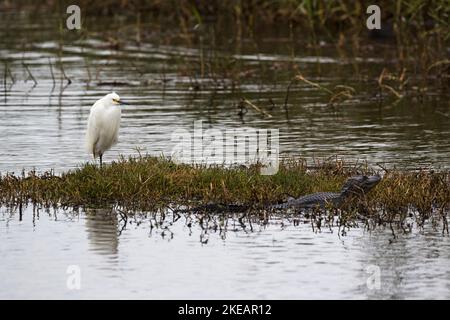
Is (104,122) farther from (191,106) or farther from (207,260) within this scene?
(191,106)

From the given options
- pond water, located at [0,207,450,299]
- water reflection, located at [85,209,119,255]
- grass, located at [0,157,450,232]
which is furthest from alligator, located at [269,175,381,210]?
water reflection, located at [85,209,119,255]

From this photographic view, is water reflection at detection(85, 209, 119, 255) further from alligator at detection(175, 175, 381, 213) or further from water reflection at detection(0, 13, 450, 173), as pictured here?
water reflection at detection(0, 13, 450, 173)

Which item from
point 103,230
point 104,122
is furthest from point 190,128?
point 103,230

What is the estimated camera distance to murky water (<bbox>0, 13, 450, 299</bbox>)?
1096 centimetres

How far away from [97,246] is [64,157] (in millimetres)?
5451

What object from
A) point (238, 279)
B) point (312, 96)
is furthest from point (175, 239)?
point (312, 96)

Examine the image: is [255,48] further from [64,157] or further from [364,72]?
[64,157]

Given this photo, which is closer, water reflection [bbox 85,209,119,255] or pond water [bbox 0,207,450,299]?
pond water [bbox 0,207,450,299]

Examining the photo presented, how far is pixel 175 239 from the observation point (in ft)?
41.2

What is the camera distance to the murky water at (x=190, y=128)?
432 inches

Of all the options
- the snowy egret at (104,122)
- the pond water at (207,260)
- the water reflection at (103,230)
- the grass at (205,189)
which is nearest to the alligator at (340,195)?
the grass at (205,189)

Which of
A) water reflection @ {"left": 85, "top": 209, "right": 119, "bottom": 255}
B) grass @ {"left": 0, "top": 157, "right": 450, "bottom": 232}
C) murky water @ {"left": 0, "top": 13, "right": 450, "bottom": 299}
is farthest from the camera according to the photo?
grass @ {"left": 0, "top": 157, "right": 450, "bottom": 232}

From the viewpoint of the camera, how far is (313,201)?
1334cm

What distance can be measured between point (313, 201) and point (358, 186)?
1.68ft
